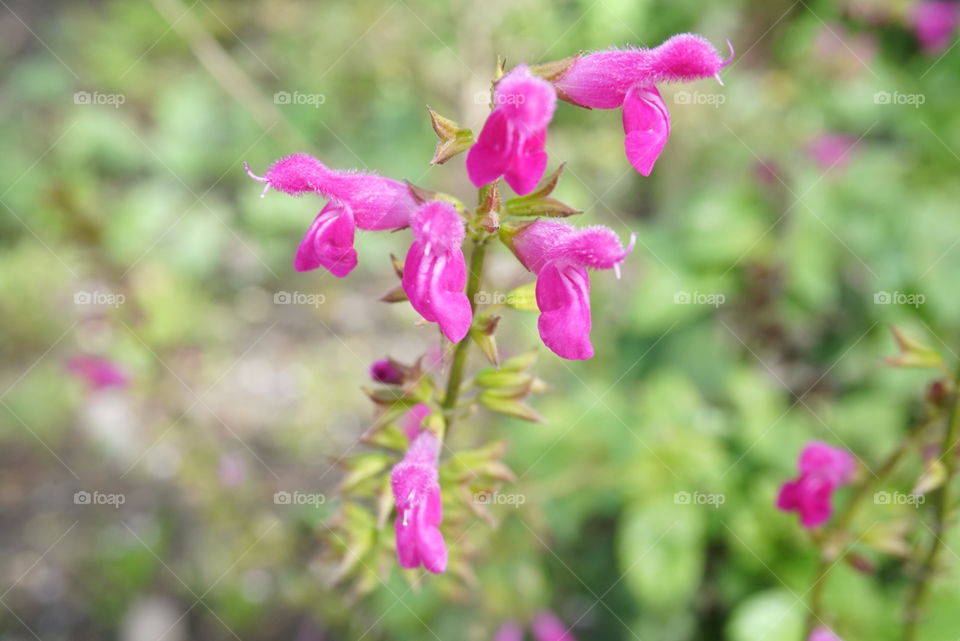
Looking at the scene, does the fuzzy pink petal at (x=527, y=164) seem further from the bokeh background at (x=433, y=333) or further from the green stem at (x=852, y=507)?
the green stem at (x=852, y=507)

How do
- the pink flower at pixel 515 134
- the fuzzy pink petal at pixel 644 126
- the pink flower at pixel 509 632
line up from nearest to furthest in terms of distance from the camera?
the pink flower at pixel 515 134 < the fuzzy pink petal at pixel 644 126 < the pink flower at pixel 509 632

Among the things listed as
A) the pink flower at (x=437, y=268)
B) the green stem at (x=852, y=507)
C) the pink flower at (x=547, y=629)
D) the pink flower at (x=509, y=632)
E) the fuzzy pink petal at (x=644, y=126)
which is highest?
the fuzzy pink petal at (x=644, y=126)

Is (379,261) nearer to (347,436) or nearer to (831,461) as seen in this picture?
(347,436)

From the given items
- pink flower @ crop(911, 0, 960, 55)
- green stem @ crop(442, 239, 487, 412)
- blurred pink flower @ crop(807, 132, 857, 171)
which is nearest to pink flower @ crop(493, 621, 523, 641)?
green stem @ crop(442, 239, 487, 412)

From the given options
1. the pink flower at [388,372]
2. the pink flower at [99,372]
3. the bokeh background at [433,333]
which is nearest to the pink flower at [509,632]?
the bokeh background at [433,333]

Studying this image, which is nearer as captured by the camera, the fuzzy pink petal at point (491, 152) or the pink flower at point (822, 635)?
the fuzzy pink petal at point (491, 152)

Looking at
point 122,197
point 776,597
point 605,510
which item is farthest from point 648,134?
point 122,197

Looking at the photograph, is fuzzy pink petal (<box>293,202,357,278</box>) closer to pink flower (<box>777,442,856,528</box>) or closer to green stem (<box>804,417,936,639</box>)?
pink flower (<box>777,442,856,528</box>)
